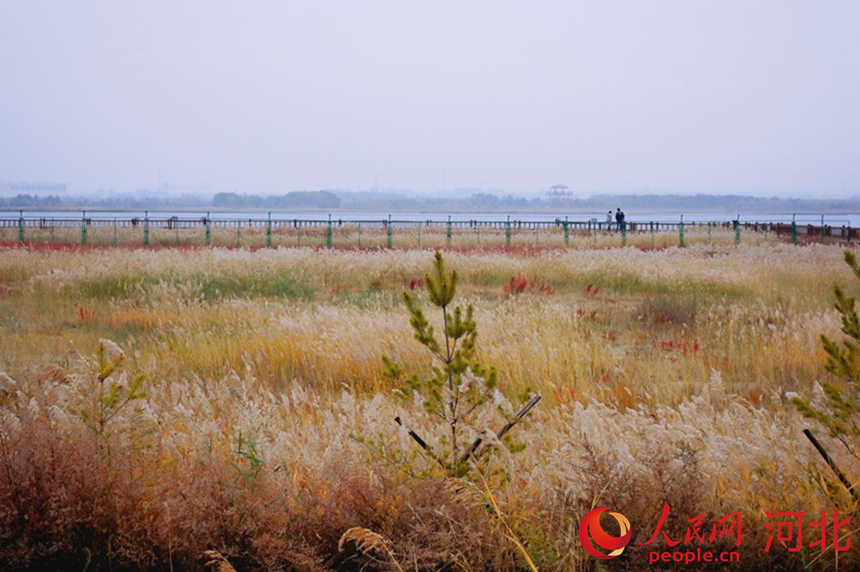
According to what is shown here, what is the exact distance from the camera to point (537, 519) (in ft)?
12.3

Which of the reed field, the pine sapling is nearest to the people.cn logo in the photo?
the reed field

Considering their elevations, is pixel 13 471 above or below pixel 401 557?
above

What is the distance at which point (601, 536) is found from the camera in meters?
3.48

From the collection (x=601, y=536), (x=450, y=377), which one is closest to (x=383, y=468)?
(x=450, y=377)

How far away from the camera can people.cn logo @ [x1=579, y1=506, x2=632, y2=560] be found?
339 cm

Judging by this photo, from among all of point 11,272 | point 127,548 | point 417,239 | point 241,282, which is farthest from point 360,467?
point 417,239

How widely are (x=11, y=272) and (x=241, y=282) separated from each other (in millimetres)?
6345

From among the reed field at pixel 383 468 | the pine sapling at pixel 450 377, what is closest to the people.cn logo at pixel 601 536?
the reed field at pixel 383 468

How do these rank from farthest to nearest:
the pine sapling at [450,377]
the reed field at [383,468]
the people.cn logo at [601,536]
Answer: the pine sapling at [450,377] < the reed field at [383,468] < the people.cn logo at [601,536]

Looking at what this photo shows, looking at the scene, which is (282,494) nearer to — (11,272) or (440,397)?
(440,397)

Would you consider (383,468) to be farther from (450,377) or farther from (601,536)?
(601,536)

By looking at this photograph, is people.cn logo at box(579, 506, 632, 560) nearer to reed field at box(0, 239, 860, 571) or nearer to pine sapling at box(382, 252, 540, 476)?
reed field at box(0, 239, 860, 571)

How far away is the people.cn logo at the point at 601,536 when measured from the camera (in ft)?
11.1

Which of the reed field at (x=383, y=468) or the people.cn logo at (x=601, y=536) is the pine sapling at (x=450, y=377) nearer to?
the reed field at (x=383, y=468)
